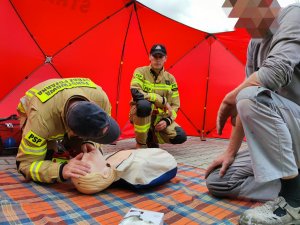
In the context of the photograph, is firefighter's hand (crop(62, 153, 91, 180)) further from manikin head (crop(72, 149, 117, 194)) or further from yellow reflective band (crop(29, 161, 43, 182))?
yellow reflective band (crop(29, 161, 43, 182))

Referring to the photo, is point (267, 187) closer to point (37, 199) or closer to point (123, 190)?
point (123, 190)

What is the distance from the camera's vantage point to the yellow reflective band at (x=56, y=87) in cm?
165

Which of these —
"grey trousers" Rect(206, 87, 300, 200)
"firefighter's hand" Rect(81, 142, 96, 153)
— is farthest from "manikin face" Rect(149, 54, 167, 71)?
"grey trousers" Rect(206, 87, 300, 200)

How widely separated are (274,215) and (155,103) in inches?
82.6

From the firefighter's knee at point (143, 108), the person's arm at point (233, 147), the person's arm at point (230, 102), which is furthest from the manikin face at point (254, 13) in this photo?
the firefighter's knee at point (143, 108)

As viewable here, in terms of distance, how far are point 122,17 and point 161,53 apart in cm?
94

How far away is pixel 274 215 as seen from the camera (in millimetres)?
1152

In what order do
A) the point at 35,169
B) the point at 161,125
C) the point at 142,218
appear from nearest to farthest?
the point at 142,218 → the point at 35,169 → the point at 161,125

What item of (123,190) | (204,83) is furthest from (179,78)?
(123,190)

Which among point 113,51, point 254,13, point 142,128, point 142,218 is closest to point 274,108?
point 254,13

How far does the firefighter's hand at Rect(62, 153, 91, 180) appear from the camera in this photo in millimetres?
1495

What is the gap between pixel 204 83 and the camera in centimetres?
479

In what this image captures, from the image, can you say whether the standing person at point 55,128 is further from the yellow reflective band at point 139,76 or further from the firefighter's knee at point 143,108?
the yellow reflective band at point 139,76

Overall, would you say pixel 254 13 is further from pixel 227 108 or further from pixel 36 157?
pixel 36 157
